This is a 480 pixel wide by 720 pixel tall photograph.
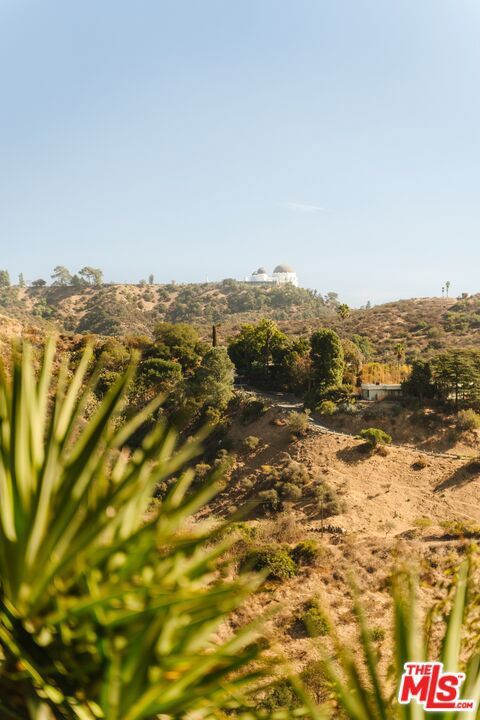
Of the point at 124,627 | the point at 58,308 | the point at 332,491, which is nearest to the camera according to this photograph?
the point at 124,627

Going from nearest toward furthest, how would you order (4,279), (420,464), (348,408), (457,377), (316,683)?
(316,683), (420,464), (457,377), (348,408), (4,279)

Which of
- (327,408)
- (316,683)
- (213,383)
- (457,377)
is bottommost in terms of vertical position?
(316,683)

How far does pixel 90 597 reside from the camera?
1898mm

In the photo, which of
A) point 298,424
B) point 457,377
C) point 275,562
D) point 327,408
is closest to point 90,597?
point 275,562

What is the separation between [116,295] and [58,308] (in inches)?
578

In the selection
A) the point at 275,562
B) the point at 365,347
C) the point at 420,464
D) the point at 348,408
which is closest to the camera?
the point at 275,562

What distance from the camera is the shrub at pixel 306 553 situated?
2044cm

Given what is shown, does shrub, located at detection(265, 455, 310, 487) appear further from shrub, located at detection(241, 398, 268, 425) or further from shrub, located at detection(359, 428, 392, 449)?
shrub, located at detection(241, 398, 268, 425)

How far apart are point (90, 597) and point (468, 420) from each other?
34.0 m

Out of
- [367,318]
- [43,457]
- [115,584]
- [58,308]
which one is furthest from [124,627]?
[58,308]

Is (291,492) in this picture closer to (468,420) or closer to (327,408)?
(327,408)

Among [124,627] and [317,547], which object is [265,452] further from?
[124,627]

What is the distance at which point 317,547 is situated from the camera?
68.9 feet

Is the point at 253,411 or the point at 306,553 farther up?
the point at 253,411
